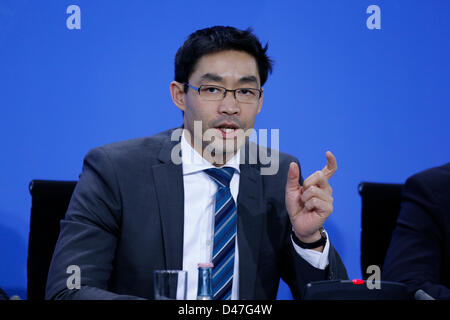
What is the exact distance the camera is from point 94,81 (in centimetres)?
226

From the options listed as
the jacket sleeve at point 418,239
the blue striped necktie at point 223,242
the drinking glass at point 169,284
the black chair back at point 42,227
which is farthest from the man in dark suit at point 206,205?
the drinking glass at point 169,284

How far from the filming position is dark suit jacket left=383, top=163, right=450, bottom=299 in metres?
1.82

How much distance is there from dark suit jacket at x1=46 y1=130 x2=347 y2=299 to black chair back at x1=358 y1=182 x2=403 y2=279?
0.42 m

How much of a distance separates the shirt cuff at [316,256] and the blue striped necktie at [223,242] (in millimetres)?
233

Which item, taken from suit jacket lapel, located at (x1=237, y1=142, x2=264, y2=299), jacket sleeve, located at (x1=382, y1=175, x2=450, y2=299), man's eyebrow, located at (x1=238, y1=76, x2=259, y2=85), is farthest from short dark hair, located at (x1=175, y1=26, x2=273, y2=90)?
jacket sleeve, located at (x1=382, y1=175, x2=450, y2=299)

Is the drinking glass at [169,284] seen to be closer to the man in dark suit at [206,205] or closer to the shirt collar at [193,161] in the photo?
the man in dark suit at [206,205]

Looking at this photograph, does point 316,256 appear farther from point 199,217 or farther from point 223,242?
point 199,217

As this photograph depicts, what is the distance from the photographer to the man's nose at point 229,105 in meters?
1.72

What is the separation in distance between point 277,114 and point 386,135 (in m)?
0.57

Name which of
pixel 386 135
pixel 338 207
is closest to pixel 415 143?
pixel 386 135

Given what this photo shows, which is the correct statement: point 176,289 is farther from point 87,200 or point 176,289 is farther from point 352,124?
point 352,124

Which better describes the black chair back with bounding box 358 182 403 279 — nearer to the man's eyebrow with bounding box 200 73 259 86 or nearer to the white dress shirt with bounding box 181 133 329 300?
the white dress shirt with bounding box 181 133 329 300

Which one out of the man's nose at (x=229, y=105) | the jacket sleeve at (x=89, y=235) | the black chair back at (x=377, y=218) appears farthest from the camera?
the black chair back at (x=377, y=218)

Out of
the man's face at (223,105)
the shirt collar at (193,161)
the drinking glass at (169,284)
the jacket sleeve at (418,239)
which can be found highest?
the man's face at (223,105)
